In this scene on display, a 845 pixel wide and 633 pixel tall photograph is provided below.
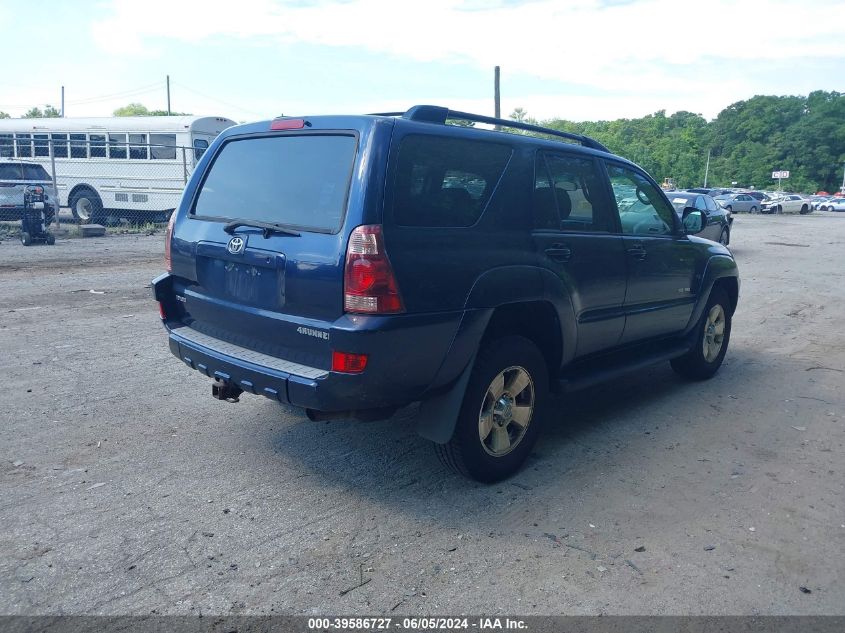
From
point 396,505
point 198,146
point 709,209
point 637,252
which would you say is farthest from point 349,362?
point 198,146

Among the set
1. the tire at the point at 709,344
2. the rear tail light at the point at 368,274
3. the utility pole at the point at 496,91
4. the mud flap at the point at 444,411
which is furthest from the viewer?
the utility pole at the point at 496,91

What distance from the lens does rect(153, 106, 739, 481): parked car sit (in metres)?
3.51

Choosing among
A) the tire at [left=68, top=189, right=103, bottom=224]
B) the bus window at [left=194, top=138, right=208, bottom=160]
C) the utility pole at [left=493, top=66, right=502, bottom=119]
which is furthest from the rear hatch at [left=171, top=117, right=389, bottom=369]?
the utility pole at [left=493, top=66, right=502, bottom=119]

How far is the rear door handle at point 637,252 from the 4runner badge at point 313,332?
2.58 meters

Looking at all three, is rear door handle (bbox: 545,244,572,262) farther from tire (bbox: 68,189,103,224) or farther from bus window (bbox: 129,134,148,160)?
tire (bbox: 68,189,103,224)

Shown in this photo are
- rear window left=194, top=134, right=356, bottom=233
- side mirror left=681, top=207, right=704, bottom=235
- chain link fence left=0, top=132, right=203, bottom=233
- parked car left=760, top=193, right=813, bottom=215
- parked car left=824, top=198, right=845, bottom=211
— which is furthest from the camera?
parked car left=824, top=198, right=845, bottom=211

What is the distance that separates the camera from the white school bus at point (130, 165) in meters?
19.3

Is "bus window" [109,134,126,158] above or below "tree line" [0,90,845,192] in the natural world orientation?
below

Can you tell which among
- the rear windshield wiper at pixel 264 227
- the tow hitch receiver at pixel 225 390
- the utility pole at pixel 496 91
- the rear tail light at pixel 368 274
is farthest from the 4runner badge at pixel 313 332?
the utility pole at pixel 496 91

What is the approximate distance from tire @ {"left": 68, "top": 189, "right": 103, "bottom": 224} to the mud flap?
18.5 metres

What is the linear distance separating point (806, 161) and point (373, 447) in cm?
10907

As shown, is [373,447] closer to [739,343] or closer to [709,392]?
[709,392]

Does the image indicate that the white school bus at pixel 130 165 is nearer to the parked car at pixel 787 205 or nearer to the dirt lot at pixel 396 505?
the dirt lot at pixel 396 505

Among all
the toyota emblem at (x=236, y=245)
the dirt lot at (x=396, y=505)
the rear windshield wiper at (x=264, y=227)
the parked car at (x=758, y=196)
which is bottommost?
the dirt lot at (x=396, y=505)
